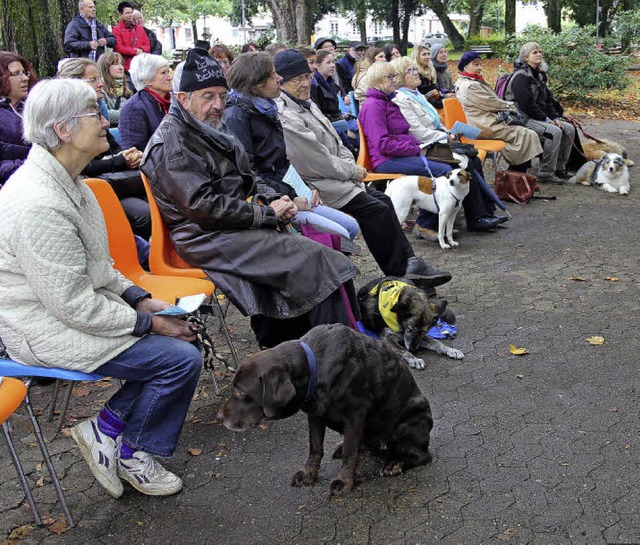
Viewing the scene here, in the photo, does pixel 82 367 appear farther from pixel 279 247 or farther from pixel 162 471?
pixel 279 247

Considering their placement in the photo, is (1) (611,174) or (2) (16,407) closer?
(2) (16,407)

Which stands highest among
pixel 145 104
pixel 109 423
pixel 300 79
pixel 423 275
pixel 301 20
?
pixel 301 20

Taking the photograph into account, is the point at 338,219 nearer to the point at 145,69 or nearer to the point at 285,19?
the point at 145,69

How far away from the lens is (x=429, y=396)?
14.6ft

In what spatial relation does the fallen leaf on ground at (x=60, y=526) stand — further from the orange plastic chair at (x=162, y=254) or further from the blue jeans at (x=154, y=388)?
the orange plastic chair at (x=162, y=254)

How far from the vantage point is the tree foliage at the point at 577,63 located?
54.6 feet

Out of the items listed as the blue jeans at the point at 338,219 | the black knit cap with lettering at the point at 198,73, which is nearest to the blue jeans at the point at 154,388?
the black knit cap with lettering at the point at 198,73

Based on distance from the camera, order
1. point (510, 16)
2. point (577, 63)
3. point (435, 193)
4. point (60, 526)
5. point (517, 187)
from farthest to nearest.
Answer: point (510, 16) < point (577, 63) < point (517, 187) < point (435, 193) < point (60, 526)

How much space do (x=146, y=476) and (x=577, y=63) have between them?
632 inches

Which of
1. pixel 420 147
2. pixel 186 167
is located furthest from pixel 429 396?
pixel 420 147

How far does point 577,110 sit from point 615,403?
1476 centimetres

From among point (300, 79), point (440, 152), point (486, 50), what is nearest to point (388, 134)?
point (440, 152)

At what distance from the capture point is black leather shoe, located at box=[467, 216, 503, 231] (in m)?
7.97

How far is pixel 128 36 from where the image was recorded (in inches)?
436
